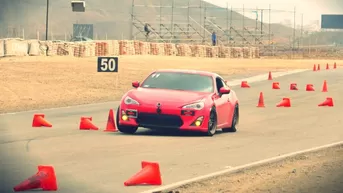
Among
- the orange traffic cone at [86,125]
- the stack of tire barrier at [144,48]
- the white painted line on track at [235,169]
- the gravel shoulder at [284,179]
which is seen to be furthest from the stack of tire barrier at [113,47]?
the gravel shoulder at [284,179]

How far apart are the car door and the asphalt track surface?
336 millimetres

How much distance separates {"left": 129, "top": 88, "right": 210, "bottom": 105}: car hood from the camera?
1864 cm

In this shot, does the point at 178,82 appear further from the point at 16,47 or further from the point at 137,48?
the point at 137,48

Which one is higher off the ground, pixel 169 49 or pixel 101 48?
pixel 101 48

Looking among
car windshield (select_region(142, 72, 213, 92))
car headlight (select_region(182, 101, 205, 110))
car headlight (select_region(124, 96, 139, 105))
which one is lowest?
car headlight (select_region(182, 101, 205, 110))

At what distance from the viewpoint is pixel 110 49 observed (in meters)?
72.0

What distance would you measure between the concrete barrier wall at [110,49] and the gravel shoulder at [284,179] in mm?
42904

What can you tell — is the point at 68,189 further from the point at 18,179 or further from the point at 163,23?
the point at 163,23

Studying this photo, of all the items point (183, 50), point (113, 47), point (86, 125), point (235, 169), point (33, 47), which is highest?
point (33, 47)

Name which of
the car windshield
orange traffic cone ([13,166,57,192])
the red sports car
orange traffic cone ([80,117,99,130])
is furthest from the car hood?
orange traffic cone ([13,166,57,192])

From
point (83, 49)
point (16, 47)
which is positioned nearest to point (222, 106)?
point (16, 47)

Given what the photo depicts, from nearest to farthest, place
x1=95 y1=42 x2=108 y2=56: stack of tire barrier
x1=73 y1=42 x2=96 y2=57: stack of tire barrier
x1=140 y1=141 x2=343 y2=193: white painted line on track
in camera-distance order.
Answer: x1=140 y1=141 x2=343 y2=193: white painted line on track
x1=73 y1=42 x2=96 y2=57: stack of tire barrier
x1=95 y1=42 x2=108 y2=56: stack of tire barrier

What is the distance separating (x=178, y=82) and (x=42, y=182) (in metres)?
9.34

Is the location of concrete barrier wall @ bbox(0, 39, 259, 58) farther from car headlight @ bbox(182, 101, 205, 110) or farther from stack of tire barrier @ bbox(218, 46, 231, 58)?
car headlight @ bbox(182, 101, 205, 110)
